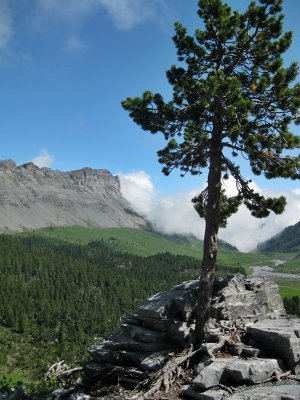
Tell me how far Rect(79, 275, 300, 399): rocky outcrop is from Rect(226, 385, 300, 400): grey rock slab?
2.5 inches

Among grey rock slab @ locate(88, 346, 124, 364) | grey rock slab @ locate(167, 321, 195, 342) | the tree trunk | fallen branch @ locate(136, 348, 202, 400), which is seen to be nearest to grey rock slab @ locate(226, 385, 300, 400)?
fallen branch @ locate(136, 348, 202, 400)

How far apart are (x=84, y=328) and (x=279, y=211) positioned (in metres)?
187

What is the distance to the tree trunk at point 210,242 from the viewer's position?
2327 cm

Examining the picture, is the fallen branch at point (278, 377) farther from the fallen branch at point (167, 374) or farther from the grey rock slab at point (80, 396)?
the grey rock slab at point (80, 396)

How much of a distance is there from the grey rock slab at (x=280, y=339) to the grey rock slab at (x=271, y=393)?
260 cm

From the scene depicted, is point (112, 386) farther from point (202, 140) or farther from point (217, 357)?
point (202, 140)

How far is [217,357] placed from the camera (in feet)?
67.6

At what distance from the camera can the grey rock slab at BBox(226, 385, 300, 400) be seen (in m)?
15.8

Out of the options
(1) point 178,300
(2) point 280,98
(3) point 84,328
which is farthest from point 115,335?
(3) point 84,328

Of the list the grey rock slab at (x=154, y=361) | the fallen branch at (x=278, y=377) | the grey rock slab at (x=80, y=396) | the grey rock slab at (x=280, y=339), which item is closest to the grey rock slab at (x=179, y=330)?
the grey rock slab at (x=154, y=361)

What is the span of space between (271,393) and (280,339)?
429cm

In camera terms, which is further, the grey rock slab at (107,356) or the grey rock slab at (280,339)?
the grey rock slab at (107,356)

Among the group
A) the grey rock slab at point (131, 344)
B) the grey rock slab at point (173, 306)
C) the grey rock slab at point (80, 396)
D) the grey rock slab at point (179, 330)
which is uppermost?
the grey rock slab at point (173, 306)

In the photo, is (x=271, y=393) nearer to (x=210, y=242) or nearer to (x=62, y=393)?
(x=210, y=242)
